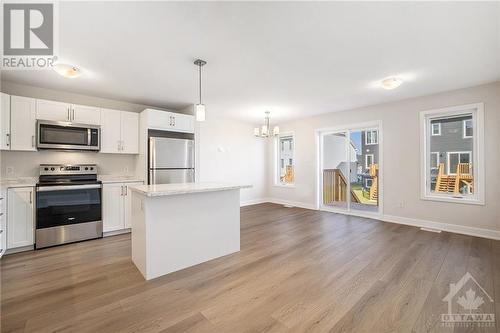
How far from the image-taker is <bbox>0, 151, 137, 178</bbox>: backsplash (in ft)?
11.2

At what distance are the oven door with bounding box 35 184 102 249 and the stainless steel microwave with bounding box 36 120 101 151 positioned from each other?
69 cm

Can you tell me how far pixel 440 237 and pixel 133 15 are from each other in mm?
5123

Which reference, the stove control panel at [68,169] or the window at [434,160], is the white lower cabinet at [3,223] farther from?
the window at [434,160]

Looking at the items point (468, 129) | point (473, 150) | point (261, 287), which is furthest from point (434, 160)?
point (261, 287)

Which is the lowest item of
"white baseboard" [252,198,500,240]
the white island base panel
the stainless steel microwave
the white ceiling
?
"white baseboard" [252,198,500,240]

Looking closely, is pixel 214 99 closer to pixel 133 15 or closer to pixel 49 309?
pixel 133 15

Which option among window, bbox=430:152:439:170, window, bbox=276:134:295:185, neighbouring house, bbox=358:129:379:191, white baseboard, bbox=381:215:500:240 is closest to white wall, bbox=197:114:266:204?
window, bbox=276:134:295:185

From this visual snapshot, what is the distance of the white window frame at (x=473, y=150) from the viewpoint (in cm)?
363

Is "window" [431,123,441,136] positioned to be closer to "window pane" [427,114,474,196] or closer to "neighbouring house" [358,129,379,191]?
"window pane" [427,114,474,196]

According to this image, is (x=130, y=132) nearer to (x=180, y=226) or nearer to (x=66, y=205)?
(x=66, y=205)

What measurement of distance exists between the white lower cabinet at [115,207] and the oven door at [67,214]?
96 millimetres

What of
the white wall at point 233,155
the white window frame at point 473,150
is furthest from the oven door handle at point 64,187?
the white window frame at point 473,150

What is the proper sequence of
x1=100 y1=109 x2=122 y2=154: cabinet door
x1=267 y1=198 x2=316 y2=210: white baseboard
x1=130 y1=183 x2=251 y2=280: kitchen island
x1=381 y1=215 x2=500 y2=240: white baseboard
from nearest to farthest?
x1=130 y1=183 x2=251 y2=280: kitchen island
x1=381 y1=215 x2=500 y2=240: white baseboard
x1=100 y1=109 x2=122 y2=154: cabinet door
x1=267 y1=198 x2=316 y2=210: white baseboard

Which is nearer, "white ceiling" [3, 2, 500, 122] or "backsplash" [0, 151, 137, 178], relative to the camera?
"white ceiling" [3, 2, 500, 122]
